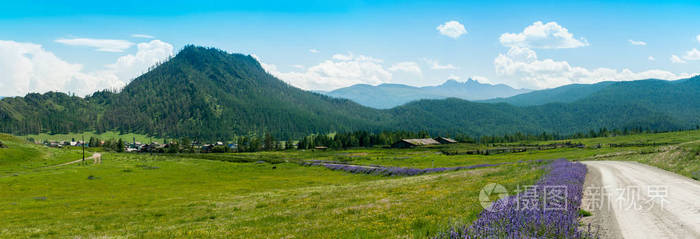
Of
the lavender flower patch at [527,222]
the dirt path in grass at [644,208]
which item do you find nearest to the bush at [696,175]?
the dirt path in grass at [644,208]

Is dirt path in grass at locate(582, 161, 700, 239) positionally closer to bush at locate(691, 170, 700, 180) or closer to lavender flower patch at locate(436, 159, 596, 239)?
lavender flower patch at locate(436, 159, 596, 239)

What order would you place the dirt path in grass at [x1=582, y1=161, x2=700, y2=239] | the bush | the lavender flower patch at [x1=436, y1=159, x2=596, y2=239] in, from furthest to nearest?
the bush
the dirt path in grass at [x1=582, y1=161, x2=700, y2=239]
the lavender flower patch at [x1=436, y1=159, x2=596, y2=239]

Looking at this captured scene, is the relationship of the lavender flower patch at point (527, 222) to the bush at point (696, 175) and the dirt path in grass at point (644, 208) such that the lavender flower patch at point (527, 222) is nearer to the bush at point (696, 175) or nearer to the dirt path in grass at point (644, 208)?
the dirt path in grass at point (644, 208)

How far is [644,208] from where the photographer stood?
17.3m

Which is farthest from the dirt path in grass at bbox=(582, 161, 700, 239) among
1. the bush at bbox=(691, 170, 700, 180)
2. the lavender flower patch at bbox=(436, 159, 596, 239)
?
the bush at bbox=(691, 170, 700, 180)

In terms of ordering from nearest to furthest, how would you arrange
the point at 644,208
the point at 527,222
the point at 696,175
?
the point at 527,222, the point at 644,208, the point at 696,175

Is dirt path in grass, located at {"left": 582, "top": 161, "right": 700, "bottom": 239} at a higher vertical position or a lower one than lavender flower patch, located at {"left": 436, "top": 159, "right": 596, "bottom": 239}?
lower

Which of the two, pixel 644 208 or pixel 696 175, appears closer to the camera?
pixel 644 208

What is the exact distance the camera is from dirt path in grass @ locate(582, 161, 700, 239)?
1327 cm

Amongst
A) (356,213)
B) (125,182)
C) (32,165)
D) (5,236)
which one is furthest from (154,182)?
(356,213)

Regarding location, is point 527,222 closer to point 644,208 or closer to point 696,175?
point 644,208

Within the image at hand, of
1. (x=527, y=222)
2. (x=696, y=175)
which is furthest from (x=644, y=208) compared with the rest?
(x=696, y=175)

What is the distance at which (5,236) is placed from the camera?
23703 millimetres

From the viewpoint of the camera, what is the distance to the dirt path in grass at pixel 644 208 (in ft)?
43.5
